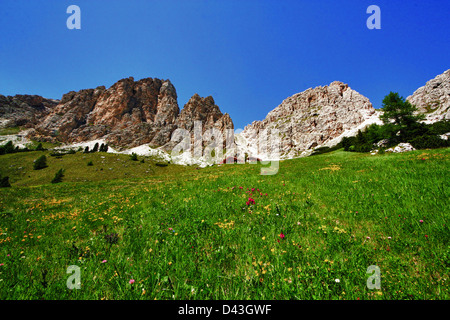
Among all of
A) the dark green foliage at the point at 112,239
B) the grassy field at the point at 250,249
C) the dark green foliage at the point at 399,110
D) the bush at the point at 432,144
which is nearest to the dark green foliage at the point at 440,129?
the dark green foliage at the point at 399,110

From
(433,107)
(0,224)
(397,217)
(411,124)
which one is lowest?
(0,224)

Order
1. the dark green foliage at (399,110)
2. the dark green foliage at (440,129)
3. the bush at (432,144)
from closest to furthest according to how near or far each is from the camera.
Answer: the bush at (432,144), the dark green foliage at (440,129), the dark green foliage at (399,110)

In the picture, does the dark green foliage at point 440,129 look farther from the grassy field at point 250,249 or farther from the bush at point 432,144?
the grassy field at point 250,249

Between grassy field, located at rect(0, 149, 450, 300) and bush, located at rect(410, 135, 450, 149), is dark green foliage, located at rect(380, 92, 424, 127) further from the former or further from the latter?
grassy field, located at rect(0, 149, 450, 300)

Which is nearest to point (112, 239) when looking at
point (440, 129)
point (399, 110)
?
point (399, 110)

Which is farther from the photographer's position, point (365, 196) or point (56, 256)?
point (365, 196)

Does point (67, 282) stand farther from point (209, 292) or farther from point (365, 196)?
point (365, 196)

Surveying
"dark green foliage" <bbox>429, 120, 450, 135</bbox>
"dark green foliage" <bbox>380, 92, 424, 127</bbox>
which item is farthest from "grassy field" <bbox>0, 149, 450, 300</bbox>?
"dark green foliage" <bbox>380, 92, 424, 127</bbox>

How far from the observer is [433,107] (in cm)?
18900
